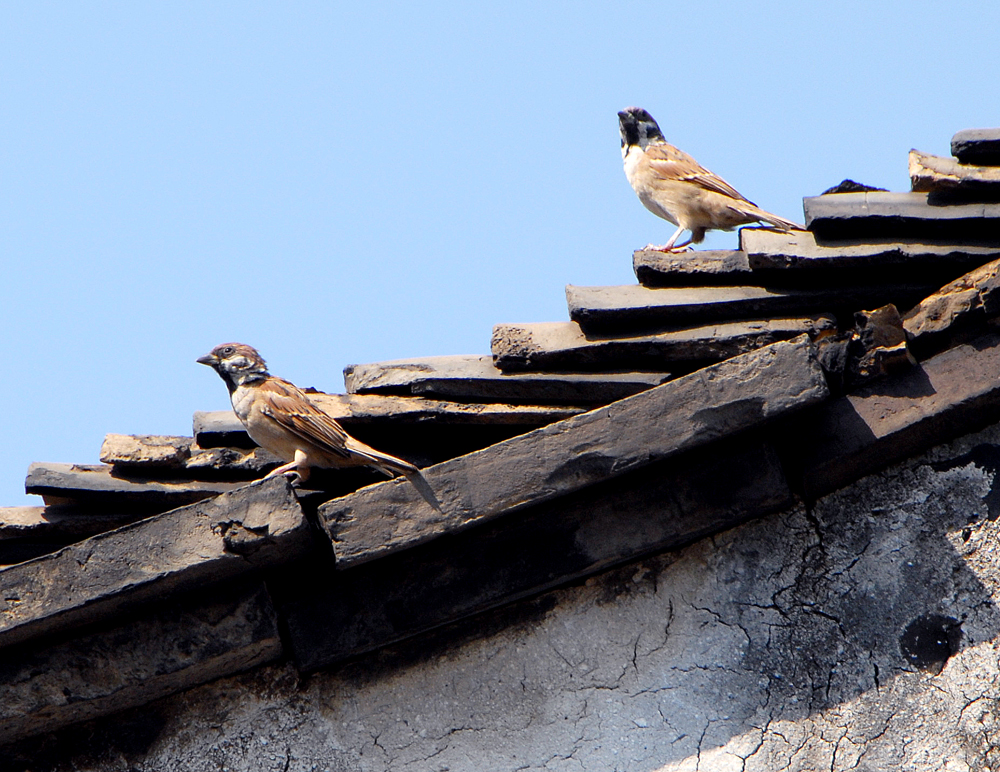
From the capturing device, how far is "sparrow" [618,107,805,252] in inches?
233

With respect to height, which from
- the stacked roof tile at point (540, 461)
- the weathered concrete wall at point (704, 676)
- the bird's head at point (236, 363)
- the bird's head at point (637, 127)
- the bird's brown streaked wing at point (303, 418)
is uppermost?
the bird's head at point (637, 127)

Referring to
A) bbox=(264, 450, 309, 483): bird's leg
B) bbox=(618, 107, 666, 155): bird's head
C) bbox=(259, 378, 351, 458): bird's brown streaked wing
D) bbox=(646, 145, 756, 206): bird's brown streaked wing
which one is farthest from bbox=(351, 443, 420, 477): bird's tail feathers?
bbox=(618, 107, 666, 155): bird's head

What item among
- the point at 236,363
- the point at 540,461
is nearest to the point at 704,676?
the point at 540,461

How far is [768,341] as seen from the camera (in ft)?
10.2

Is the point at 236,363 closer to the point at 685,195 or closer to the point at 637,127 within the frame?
the point at 685,195

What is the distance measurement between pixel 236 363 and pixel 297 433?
1295 mm

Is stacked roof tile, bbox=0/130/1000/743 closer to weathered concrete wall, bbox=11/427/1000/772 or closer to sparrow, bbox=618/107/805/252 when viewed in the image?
weathered concrete wall, bbox=11/427/1000/772

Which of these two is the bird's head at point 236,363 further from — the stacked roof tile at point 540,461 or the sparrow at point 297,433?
the stacked roof tile at point 540,461

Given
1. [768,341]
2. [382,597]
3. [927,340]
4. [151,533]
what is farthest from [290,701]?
[927,340]

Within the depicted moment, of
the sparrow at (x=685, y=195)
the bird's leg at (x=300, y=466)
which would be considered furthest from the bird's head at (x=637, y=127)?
the bird's leg at (x=300, y=466)

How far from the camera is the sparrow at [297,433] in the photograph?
3291 millimetres

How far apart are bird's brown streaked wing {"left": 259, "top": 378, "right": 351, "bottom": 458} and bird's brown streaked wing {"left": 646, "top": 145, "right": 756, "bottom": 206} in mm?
3116

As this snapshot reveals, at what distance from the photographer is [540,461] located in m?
2.75

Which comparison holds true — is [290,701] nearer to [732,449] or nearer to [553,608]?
[553,608]
